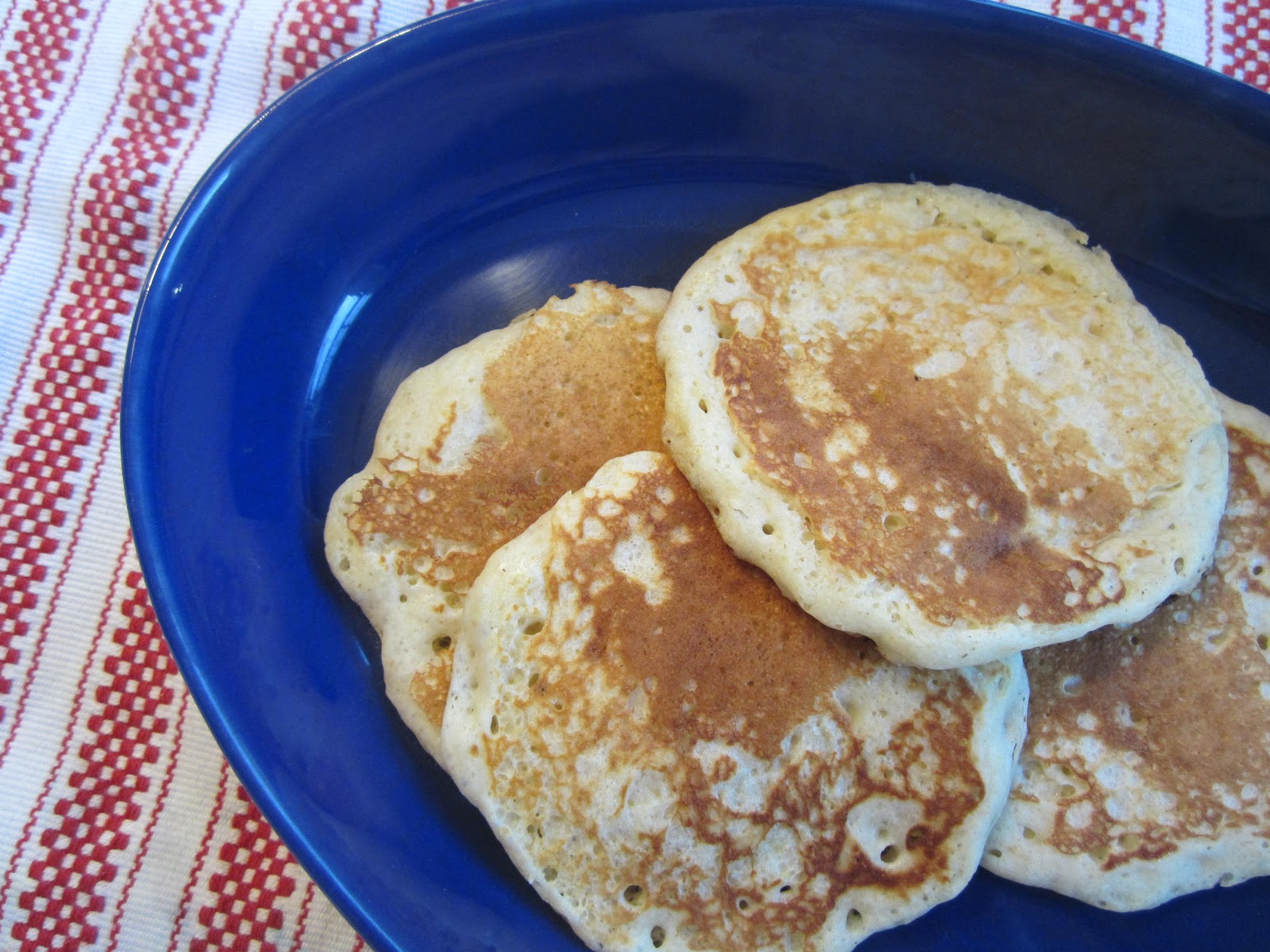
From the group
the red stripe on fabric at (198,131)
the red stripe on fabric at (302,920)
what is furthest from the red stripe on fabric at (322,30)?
the red stripe on fabric at (302,920)

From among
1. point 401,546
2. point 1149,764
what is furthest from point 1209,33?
point 401,546

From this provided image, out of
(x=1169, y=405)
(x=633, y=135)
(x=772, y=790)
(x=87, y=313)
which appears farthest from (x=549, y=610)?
(x=87, y=313)

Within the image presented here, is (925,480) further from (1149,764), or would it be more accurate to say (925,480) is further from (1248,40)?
(1248,40)

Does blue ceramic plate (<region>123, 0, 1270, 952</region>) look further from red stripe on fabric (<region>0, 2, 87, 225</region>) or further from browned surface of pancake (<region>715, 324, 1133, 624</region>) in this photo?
red stripe on fabric (<region>0, 2, 87, 225</region>)

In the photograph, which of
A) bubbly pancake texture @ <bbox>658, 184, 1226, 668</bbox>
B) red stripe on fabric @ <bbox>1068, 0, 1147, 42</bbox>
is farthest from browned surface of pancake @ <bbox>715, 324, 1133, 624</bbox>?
red stripe on fabric @ <bbox>1068, 0, 1147, 42</bbox>

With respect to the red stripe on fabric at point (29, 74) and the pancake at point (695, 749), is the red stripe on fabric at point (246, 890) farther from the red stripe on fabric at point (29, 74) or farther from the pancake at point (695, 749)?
the red stripe on fabric at point (29, 74)

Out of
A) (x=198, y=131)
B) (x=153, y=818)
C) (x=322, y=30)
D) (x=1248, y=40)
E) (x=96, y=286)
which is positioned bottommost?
(x=153, y=818)

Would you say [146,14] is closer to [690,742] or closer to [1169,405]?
[690,742]
